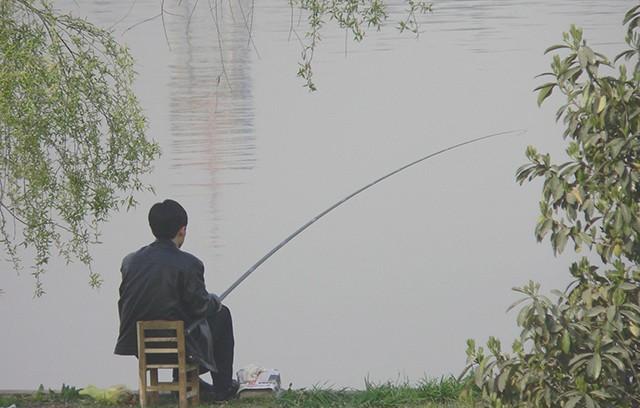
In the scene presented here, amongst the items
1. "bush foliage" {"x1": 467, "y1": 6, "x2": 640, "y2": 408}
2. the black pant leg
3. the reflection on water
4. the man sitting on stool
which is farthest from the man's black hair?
the reflection on water

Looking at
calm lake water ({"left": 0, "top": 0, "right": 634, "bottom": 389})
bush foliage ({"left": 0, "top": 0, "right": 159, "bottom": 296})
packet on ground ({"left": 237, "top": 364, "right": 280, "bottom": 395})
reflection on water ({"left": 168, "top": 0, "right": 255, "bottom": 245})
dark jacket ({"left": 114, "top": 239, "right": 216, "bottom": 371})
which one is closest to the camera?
bush foliage ({"left": 0, "top": 0, "right": 159, "bottom": 296})

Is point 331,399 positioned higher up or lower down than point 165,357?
lower down

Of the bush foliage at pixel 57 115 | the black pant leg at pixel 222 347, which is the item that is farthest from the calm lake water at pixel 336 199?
the black pant leg at pixel 222 347

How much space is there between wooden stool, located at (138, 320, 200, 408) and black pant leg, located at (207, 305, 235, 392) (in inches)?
6.9

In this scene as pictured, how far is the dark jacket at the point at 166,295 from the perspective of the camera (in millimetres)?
5645

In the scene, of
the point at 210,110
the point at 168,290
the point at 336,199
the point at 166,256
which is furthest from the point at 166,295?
the point at 210,110

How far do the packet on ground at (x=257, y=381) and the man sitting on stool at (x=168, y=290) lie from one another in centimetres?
19

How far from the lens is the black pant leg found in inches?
233

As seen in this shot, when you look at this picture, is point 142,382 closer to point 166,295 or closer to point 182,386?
point 182,386

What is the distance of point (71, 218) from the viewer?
20.1ft

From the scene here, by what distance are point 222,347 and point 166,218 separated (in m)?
0.64

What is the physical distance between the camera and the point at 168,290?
5.64m

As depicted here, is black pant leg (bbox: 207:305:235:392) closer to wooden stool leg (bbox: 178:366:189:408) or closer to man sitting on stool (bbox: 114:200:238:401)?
man sitting on stool (bbox: 114:200:238:401)

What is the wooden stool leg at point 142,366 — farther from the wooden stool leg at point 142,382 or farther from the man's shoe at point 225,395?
the man's shoe at point 225,395
